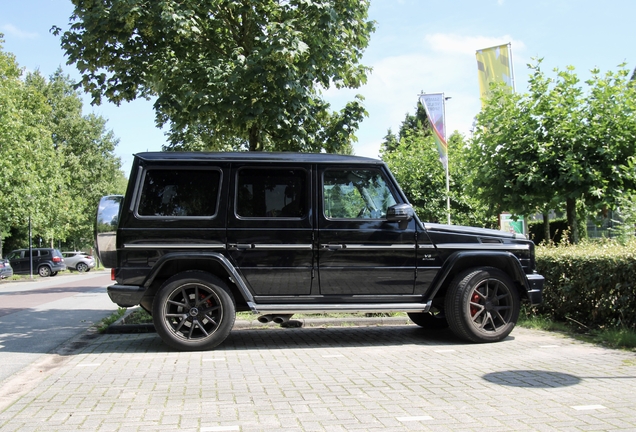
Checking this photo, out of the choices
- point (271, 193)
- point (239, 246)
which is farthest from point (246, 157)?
point (239, 246)

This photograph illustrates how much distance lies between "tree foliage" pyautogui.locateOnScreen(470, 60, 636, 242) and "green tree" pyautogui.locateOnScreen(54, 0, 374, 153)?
2.91 meters

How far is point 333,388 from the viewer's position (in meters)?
4.96

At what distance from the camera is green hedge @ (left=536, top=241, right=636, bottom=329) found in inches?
278

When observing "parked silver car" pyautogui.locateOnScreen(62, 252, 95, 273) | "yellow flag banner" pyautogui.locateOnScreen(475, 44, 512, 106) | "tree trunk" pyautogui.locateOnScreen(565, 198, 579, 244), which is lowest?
"parked silver car" pyautogui.locateOnScreen(62, 252, 95, 273)

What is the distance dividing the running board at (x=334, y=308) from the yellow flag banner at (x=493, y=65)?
10.4m

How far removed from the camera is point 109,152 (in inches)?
2152

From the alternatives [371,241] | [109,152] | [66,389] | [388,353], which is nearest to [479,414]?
[388,353]

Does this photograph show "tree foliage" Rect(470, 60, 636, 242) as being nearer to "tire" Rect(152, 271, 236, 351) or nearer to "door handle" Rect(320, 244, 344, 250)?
"door handle" Rect(320, 244, 344, 250)

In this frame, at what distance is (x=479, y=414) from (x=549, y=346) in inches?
123

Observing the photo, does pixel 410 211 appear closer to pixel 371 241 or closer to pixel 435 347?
pixel 371 241

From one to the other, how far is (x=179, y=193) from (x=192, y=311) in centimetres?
135

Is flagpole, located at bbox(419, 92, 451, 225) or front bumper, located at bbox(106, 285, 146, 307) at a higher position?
flagpole, located at bbox(419, 92, 451, 225)

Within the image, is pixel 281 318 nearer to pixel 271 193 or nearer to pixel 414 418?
pixel 271 193

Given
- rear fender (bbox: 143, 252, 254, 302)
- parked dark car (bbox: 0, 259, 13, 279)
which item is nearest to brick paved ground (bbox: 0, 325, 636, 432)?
rear fender (bbox: 143, 252, 254, 302)
